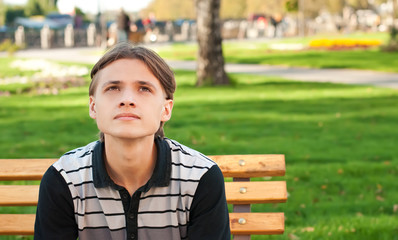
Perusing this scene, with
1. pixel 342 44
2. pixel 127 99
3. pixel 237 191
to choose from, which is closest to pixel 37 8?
pixel 342 44

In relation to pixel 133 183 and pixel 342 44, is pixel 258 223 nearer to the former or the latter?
pixel 133 183

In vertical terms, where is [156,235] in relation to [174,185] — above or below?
below

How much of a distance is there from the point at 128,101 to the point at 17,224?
1.21 m

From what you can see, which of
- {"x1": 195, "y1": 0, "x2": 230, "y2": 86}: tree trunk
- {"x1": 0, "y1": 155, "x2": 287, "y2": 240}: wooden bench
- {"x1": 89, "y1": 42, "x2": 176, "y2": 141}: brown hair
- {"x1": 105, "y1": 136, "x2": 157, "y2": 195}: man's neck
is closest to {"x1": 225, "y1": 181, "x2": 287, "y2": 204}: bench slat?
{"x1": 0, "y1": 155, "x2": 287, "y2": 240}: wooden bench

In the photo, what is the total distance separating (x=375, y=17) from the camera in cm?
8231

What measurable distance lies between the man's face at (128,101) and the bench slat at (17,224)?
3.13 ft

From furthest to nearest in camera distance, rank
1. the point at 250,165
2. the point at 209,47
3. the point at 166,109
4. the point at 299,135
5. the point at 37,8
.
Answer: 1. the point at 37,8
2. the point at 209,47
3. the point at 299,135
4. the point at 250,165
5. the point at 166,109

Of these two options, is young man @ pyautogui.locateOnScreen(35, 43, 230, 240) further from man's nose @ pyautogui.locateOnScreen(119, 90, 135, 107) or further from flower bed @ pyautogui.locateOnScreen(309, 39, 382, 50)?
flower bed @ pyautogui.locateOnScreen(309, 39, 382, 50)

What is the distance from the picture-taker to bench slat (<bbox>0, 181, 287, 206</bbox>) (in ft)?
10.8

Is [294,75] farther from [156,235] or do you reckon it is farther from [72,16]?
[72,16]

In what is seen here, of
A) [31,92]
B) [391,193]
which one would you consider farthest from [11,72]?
[391,193]

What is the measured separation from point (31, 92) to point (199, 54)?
11.7ft

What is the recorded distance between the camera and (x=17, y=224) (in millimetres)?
3346

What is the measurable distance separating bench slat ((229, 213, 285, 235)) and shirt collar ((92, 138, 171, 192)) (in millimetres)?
785
